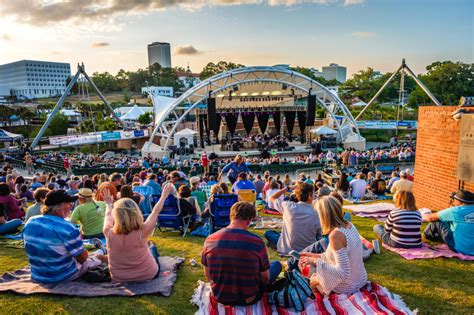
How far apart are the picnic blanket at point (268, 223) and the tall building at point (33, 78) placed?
169m

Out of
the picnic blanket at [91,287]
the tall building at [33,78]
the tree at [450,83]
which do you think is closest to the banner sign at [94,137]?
the picnic blanket at [91,287]

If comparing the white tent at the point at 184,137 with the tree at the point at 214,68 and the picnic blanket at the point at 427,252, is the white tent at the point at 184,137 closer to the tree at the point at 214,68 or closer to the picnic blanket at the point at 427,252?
the picnic blanket at the point at 427,252

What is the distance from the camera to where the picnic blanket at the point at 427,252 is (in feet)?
15.4

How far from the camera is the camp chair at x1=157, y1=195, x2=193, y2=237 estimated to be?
6.47 m

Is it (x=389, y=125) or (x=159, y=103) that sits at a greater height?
(x=159, y=103)

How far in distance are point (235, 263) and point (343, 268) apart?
111 centimetres

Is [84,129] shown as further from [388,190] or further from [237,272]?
[237,272]

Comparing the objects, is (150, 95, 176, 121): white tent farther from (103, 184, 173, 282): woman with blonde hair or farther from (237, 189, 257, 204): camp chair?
(103, 184, 173, 282): woman with blonde hair

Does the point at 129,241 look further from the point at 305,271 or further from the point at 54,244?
the point at 305,271

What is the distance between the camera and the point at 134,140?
37.7 meters

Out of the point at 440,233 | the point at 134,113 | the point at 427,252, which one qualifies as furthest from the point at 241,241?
the point at 134,113

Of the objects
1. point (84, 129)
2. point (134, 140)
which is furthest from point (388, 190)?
point (84, 129)

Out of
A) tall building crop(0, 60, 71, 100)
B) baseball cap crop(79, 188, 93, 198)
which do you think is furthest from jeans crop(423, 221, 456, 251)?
tall building crop(0, 60, 71, 100)

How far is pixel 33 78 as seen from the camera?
16238 cm
